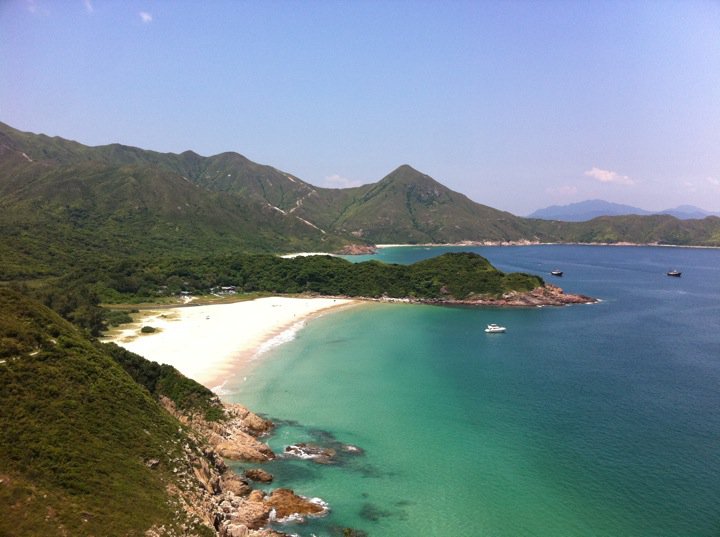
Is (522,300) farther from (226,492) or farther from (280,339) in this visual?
(226,492)

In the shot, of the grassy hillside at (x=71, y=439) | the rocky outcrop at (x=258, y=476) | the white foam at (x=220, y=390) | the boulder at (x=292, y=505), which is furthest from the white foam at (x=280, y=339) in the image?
the boulder at (x=292, y=505)

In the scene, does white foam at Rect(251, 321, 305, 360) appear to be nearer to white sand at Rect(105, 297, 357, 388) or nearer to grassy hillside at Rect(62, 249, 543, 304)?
white sand at Rect(105, 297, 357, 388)

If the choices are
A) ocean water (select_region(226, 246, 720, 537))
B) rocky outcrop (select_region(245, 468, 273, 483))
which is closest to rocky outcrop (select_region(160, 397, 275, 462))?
ocean water (select_region(226, 246, 720, 537))

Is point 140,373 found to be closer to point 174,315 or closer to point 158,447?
point 158,447

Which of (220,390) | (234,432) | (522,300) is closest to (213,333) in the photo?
(220,390)

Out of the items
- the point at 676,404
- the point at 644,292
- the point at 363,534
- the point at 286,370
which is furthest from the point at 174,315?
the point at 644,292
